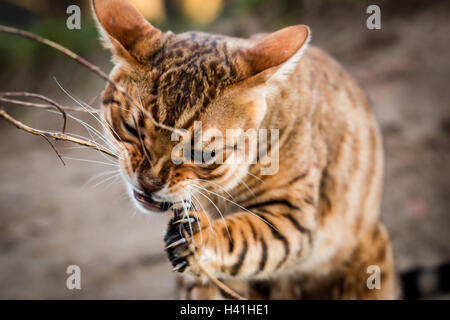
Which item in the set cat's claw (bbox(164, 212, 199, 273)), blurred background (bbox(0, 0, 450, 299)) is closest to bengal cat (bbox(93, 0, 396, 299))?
cat's claw (bbox(164, 212, 199, 273))

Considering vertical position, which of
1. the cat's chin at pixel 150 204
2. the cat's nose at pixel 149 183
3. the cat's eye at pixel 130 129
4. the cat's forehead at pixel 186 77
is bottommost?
the cat's chin at pixel 150 204

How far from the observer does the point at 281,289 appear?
8.66ft

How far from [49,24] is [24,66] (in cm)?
93

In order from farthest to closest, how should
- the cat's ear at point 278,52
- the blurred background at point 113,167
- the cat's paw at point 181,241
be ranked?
the blurred background at point 113,167
the cat's ear at point 278,52
the cat's paw at point 181,241

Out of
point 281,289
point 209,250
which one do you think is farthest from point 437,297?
point 209,250

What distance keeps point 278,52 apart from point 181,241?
0.93 m

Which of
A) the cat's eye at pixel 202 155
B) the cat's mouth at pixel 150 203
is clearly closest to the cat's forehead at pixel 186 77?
the cat's eye at pixel 202 155

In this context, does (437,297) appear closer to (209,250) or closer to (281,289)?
(281,289)

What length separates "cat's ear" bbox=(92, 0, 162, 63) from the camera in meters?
1.85

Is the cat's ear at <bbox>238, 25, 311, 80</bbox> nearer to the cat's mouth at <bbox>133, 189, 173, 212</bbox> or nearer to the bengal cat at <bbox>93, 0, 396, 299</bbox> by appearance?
the bengal cat at <bbox>93, 0, 396, 299</bbox>

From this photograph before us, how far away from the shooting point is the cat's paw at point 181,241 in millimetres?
1719

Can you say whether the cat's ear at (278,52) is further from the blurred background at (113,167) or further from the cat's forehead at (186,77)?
the blurred background at (113,167)

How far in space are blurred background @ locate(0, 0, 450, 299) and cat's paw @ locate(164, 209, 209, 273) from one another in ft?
1.48

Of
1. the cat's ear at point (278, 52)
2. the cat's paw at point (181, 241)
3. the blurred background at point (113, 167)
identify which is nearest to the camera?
the cat's paw at point (181, 241)
